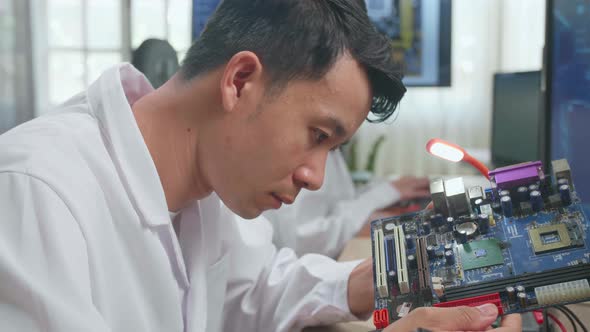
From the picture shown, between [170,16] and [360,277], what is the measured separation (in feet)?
9.33

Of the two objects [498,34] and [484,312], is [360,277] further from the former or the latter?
[498,34]

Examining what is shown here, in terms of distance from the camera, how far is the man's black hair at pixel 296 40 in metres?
0.90

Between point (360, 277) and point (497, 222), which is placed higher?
point (497, 222)

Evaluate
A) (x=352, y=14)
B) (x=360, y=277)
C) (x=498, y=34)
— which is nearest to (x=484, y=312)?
(x=360, y=277)

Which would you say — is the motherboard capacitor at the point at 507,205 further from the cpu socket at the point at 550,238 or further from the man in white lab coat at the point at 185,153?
the man in white lab coat at the point at 185,153

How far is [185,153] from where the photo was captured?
1.00 m

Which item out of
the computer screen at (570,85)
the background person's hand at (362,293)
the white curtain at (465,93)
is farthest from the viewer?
the white curtain at (465,93)

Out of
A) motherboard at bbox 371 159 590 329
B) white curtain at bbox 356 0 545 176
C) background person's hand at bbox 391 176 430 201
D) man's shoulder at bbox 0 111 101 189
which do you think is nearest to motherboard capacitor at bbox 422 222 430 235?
motherboard at bbox 371 159 590 329

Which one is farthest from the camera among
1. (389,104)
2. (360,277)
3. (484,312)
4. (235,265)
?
(235,265)

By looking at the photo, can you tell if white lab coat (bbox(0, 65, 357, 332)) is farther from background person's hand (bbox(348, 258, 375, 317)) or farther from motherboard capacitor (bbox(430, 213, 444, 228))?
motherboard capacitor (bbox(430, 213, 444, 228))

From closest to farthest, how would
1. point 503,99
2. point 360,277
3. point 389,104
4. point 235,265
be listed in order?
point 389,104
point 360,277
point 235,265
point 503,99

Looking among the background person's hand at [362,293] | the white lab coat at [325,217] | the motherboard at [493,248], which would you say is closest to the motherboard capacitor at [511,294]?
the motherboard at [493,248]

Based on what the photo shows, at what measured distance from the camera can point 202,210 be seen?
3.78 feet

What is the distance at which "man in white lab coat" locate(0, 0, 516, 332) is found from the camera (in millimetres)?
732
